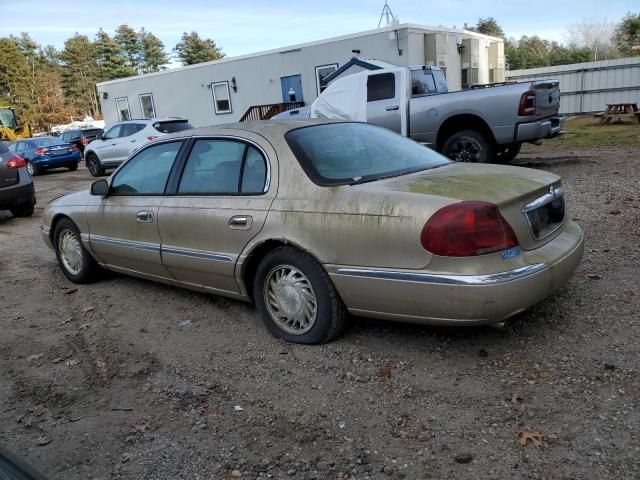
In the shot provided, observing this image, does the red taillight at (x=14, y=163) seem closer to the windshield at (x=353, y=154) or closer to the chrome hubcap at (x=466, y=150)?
the windshield at (x=353, y=154)

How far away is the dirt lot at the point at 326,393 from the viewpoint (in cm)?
251

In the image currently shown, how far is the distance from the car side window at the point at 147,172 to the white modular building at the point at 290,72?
10.1 m

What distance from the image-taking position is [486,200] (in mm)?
3035

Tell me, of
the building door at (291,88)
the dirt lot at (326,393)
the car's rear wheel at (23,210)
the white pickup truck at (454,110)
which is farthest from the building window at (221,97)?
the dirt lot at (326,393)

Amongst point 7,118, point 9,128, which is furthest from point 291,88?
point 7,118

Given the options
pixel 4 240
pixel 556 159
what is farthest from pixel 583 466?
pixel 556 159

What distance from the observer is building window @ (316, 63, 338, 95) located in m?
17.5

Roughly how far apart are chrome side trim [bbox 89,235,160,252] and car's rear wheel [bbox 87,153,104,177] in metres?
12.3

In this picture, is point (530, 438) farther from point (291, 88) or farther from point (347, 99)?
Answer: point (291, 88)

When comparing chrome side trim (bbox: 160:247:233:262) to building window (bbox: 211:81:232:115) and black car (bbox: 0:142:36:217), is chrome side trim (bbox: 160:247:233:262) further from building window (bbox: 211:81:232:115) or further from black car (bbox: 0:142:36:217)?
building window (bbox: 211:81:232:115)

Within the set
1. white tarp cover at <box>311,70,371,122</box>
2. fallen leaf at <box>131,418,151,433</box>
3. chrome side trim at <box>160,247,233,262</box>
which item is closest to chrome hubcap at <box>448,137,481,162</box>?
white tarp cover at <box>311,70,371,122</box>

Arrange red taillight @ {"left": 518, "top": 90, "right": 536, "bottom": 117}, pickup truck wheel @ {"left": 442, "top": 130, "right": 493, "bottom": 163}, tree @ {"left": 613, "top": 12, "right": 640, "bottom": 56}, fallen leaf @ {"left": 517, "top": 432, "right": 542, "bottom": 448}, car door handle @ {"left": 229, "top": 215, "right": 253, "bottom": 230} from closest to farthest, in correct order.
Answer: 1. fallen leaf @ {"left": 517, "top": 432, "right": 542, "bottom": 448}
2. car door handle @ {"left": 229, "top": 215, "right": 253, "bottom": 230}
3. red taillight @ {"left": 518, "top": 90, "right": 536, "bottom": 117}
4. pickup truck wheel @ {"left": 442, "top": 130, "right": 493, "bottom": 163}
5. tree @ {"left": 613, "top": 12, "right": 640, "bottom": 56}

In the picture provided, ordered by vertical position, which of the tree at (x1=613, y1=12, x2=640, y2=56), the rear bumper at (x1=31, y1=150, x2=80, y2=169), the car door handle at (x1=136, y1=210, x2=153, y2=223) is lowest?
the rear bumper at (x1=31, y1=150, x2=80, y2=169)

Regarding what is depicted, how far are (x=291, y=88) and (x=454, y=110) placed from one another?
10388mm
